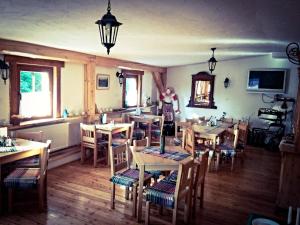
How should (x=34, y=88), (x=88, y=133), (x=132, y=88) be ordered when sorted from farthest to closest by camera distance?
(x=132, y=88), (x=88, y=133), (x=34, y=88)

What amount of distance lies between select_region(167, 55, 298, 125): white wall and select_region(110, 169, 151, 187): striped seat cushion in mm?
5124

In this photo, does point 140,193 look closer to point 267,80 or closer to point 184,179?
point 184,179

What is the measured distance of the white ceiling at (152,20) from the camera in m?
2.24

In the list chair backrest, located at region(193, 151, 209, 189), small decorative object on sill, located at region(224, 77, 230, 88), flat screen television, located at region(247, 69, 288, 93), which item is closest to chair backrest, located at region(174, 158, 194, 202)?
chair backrest, located at region(193, 151, 209, 189)

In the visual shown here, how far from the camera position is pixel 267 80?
23.5 feet

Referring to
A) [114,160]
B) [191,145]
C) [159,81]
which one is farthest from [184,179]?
[159,81]

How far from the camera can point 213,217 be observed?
325cm

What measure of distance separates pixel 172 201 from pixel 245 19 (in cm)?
212

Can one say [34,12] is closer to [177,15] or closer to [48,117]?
[177,15]

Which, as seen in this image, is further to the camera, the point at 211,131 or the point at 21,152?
the point at 211,131

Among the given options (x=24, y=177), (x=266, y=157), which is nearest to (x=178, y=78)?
(x=266, y=157)

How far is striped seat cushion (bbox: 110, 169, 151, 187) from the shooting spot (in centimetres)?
318

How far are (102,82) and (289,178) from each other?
4.44 m

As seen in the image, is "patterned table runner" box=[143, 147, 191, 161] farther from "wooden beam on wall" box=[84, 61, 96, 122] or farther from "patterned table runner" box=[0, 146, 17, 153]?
"wooden beam on wall" box=[84, 61, 96, 122]
